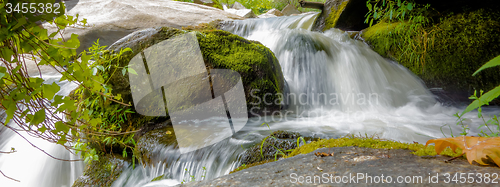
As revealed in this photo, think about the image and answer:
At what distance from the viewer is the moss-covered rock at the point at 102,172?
275 centimetres

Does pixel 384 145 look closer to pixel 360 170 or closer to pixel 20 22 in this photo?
pixel 360 170

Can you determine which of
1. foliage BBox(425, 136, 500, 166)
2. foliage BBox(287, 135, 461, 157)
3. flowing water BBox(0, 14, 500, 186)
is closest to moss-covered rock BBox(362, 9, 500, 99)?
flowing water BBox(0, 14, 500, 186)

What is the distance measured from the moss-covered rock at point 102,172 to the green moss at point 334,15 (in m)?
5.75

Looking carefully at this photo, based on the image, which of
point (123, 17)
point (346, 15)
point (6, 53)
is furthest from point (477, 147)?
point (123, 17)

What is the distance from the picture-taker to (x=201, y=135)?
283cm

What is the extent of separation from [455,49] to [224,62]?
3.98 meters

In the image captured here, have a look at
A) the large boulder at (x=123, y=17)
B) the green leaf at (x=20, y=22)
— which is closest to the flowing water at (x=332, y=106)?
the green leaf at (x=20, y=22)

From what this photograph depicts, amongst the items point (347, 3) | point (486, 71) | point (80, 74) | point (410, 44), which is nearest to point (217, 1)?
point (347, 3)

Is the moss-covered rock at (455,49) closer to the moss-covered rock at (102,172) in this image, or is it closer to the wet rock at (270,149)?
the wet rock at (270,149)

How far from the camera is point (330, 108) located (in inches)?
165

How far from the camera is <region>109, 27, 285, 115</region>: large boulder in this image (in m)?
3.29

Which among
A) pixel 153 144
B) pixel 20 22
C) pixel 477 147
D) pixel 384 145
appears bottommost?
pixel 153 144

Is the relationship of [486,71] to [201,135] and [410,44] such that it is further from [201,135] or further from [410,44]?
[201,135]

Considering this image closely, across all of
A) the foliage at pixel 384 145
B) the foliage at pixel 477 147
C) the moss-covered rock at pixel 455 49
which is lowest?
the foliage at pixel 384 145
